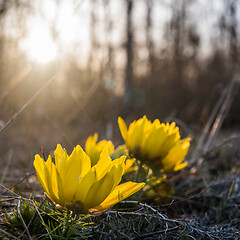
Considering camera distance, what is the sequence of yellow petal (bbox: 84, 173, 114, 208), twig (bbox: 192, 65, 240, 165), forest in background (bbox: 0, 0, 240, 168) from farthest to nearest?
1. forest in background (bbox: 0, 0, 240, 168)
2. twig (bbox: 192, 65, 240, 165)
3. yellow petal (bbox: 84, 173, 114, 208)

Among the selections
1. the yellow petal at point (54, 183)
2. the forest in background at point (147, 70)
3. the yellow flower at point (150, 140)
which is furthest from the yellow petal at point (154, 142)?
the forest in background at point (147, 70)

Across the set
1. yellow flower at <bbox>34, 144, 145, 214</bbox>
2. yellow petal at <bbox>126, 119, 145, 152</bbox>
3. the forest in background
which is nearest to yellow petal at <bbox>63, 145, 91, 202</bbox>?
yellow flower at <bbox>34, 144, 145, 214</bbox>

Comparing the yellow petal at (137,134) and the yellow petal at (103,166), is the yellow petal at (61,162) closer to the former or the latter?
Answer: the yellow petal at (103,166)

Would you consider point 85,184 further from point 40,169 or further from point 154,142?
point 154,142

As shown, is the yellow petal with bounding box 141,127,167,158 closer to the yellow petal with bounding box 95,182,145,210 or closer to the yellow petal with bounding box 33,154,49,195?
→ the yellow petal with bounding box 95,182,145,210

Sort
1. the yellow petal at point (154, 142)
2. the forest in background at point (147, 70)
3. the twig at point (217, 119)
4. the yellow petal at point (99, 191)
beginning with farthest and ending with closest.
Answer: the forest in background at point (147, 70) → the twig at point (217, 119) → the yellow petal at point (154, 142) → the yellow petal at point (99, 191)

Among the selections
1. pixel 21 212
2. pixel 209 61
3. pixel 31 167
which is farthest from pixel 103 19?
pixel 21 212

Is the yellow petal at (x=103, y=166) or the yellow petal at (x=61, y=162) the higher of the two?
the yellow petal at (x=61, y=162)

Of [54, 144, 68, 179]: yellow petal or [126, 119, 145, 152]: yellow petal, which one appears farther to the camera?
[126, 119, 145, 152]: yellow petal
